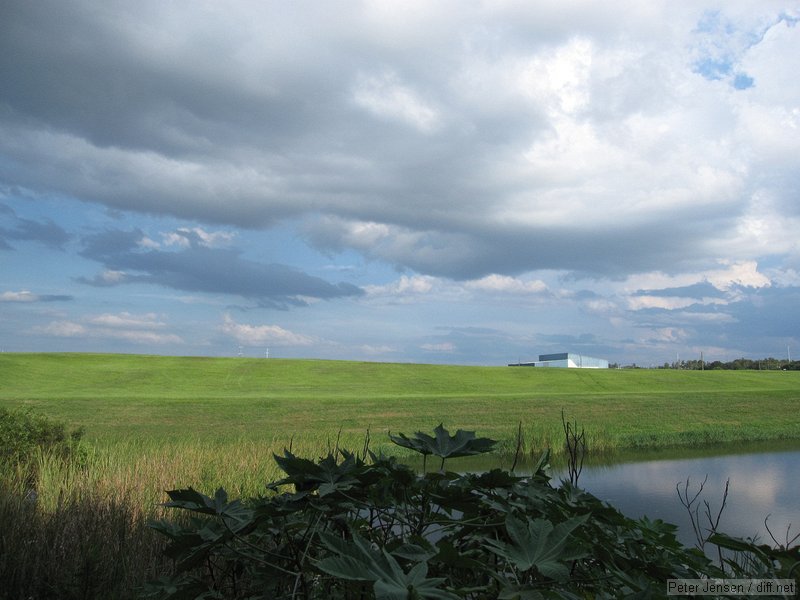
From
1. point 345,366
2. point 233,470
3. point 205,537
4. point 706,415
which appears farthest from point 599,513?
point 345,366

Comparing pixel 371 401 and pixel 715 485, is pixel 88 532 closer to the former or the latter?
pixel 715 485

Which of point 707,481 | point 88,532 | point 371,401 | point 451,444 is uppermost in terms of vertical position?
point 451,444

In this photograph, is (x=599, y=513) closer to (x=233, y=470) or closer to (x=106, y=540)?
(x=106, y=540)

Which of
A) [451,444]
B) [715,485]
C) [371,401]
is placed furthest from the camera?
[371,401]

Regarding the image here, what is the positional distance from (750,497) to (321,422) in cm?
1509

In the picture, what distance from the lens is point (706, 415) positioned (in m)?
27.1

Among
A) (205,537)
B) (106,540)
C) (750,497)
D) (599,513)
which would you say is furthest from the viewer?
(750,497)

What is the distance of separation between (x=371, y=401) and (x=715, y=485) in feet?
61.2

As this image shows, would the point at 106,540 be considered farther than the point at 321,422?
No

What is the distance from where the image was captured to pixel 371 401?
30.8 m

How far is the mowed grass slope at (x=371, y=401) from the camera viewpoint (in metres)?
22.1

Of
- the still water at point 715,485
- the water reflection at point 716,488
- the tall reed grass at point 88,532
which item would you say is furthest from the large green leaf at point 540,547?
the water reflection at point 716,488

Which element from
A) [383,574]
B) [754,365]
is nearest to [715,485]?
[383,574]

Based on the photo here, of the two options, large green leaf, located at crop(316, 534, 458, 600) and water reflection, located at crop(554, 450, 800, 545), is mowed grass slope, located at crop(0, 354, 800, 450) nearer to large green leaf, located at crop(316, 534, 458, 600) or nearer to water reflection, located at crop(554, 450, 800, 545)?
water reflection, located at crop(554, 450, 800, 545)
